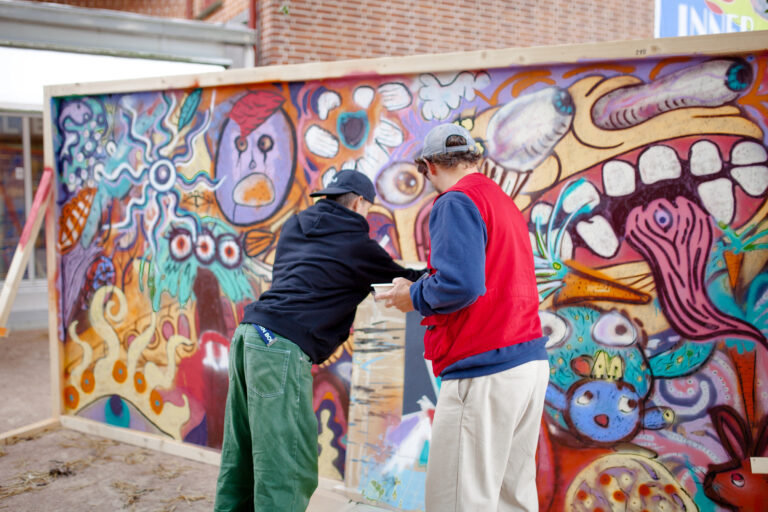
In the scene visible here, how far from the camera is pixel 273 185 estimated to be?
4430 mm

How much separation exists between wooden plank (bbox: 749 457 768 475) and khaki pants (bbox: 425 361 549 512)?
4.33 feet

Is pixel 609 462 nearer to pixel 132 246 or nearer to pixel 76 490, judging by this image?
pixel 76 490

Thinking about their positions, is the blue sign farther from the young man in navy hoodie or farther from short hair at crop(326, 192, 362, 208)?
the young man in navy hoodie

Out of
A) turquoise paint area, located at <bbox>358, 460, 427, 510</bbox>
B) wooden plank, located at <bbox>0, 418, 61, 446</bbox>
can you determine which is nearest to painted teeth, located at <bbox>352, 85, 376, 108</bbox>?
turquoise paint area, located at <bbox>358, 460, 427, 510</bbox>

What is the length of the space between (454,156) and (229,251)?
2398 mm

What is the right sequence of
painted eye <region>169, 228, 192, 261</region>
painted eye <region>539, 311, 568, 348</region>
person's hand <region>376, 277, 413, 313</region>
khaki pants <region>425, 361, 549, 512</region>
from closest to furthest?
khaki pants <region>425, 361, 549, 512</region>
person's hand <region>376, 277, 413, 313</region>
painted eye <region>539, 311, 568, 348</region>
painted eye <region>169, 228, 192, 261</region>

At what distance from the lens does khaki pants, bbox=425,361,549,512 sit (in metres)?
2.50

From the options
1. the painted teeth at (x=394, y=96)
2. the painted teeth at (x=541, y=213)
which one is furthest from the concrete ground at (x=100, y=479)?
the painted teeth at (x=394, y=96)

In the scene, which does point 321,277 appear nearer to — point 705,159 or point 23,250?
point 705,159

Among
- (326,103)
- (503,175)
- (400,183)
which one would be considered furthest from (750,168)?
(326,103)

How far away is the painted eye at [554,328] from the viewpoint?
3.59m

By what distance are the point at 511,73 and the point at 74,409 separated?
4.23 metres

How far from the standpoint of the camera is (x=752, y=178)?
3178 millimetres

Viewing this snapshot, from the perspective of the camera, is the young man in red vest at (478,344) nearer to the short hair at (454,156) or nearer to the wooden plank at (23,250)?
the short hair at (454,156)
